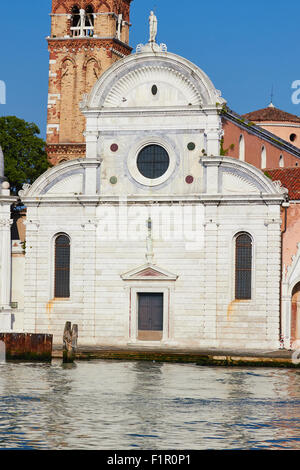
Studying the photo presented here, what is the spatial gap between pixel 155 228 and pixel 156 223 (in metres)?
0.17

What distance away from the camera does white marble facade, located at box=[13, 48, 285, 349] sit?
40656 mm

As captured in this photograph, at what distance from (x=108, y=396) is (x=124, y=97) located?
14.8 m

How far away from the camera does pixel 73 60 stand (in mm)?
56281

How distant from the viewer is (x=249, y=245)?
40.8 m

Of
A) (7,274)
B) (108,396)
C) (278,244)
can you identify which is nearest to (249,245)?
(278,244)

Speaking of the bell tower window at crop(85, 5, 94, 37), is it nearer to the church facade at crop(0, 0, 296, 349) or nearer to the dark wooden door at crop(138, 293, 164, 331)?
the church facade at crop(0, 0, 296, 349)

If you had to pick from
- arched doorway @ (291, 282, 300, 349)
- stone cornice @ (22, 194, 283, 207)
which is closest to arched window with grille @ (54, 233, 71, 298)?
stone cornice @ (22, 194, 283, 207)

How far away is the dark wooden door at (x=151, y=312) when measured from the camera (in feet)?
137

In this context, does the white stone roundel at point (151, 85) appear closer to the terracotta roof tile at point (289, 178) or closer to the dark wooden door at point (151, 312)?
the terracotta roof tile at point (289, 178)

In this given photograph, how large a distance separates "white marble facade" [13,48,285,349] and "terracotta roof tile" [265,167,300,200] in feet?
2.99

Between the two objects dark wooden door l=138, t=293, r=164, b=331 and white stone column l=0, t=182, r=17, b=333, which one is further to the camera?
white stone column l=0, t=182, r=17, b=333

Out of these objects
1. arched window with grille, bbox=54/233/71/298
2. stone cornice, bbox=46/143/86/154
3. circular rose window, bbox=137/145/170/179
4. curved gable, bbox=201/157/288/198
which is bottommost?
arched window with grille, bbox=54/233/71/298

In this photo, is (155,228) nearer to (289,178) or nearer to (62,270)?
(62,270)

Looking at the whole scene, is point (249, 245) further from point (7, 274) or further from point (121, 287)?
point (7, 274)
